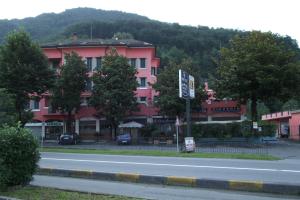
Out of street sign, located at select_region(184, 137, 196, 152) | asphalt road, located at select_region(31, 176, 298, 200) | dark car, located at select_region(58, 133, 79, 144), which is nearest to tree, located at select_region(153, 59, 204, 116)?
dark car, located at select_region(58, 133, 79, 144)

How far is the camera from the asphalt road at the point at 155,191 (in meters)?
12.1

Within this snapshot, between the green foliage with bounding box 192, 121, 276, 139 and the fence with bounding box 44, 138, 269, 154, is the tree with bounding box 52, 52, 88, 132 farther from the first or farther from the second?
the green foliage with bounding box 192, 121, 276, 139

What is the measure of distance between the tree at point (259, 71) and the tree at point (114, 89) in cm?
1209

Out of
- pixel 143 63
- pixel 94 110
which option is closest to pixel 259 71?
pixel 143 63

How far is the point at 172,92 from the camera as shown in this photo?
6019 cm

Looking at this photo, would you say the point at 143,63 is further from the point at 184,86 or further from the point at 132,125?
the point at 184,86

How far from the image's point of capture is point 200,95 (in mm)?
61062

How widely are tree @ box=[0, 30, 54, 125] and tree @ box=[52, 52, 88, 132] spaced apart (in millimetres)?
2094

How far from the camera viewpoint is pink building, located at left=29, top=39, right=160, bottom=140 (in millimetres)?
69375

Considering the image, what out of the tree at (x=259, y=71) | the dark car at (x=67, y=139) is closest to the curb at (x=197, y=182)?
the tree at (x=259, y=71)

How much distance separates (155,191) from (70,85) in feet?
170

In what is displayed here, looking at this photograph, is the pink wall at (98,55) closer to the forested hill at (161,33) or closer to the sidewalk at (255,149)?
the sidewalk at (255,149)

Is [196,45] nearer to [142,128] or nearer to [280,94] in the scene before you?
[142,128]

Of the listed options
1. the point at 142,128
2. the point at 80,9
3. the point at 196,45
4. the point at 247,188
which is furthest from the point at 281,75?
the point at 80,9
